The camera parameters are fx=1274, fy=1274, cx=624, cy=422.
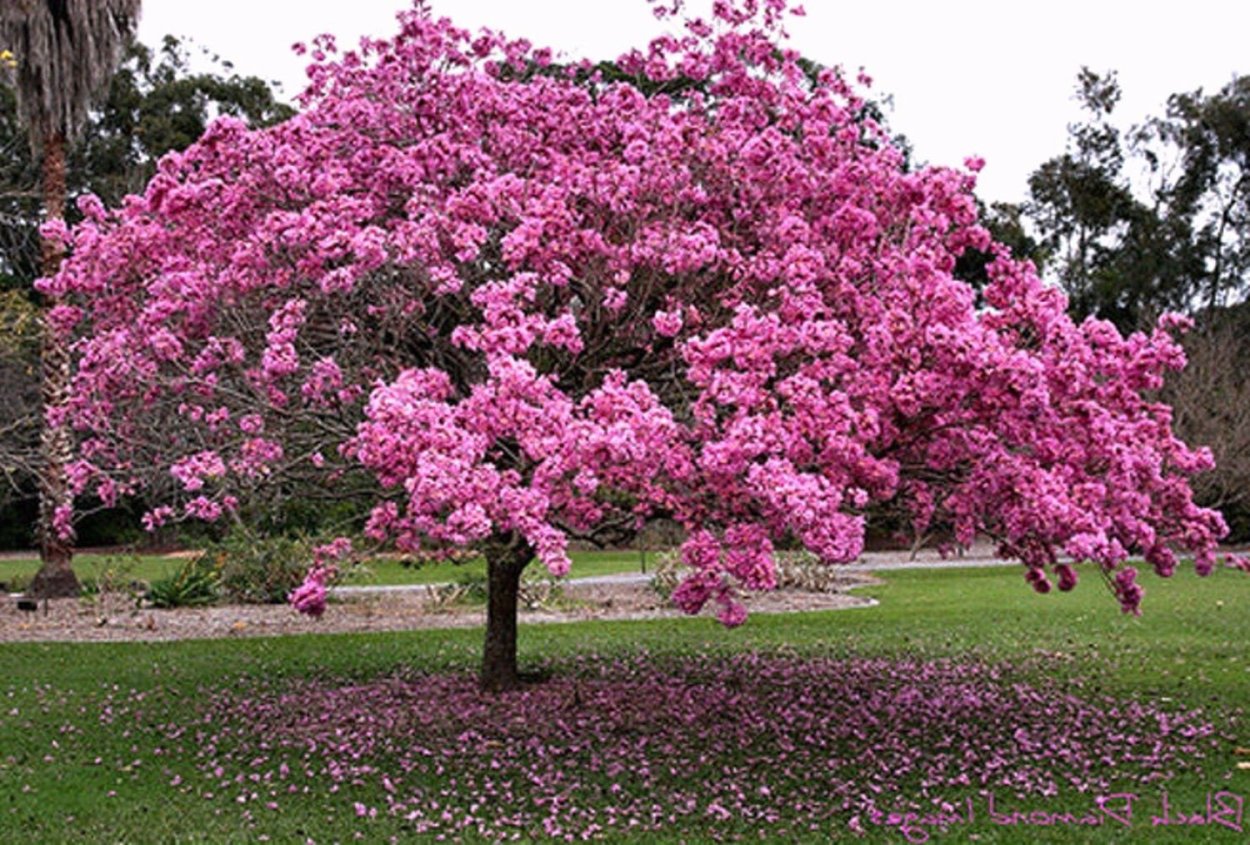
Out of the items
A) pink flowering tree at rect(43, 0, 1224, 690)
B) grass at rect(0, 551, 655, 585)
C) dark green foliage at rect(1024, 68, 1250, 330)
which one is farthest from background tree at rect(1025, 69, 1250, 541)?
pink flowering tree at rect(43, 0, 1224, 690)

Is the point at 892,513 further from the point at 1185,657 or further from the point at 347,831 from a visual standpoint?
the point at 1185,657

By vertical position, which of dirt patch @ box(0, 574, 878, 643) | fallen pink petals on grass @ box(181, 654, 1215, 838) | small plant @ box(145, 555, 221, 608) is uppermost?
small plant @ box(145, 555, 221, 608)

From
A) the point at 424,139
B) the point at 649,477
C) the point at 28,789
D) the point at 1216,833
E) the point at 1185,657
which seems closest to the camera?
the point at 1216,833

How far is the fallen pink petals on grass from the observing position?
719 centimetres

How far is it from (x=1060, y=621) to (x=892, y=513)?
957 centimetres

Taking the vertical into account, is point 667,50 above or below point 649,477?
above

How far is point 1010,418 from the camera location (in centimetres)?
745

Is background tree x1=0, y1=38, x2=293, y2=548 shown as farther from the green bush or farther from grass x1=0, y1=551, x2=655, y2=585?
the green bush

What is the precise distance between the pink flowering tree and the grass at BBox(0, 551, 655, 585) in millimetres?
13234

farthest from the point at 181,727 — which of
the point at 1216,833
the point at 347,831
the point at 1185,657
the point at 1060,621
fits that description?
the point at 1060,621

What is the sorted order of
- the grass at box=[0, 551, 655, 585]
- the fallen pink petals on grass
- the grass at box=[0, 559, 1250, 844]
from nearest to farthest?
the grass at box=[0, 559, 1250, 844] → the fallen pink petals on grass → the grass at box=[0, 551, 655, 585]

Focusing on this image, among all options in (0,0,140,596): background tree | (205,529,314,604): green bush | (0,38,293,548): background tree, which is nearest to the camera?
(0,0,140,596): background tree

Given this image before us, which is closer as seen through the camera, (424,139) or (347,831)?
(347,831)

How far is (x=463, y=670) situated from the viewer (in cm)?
1237
